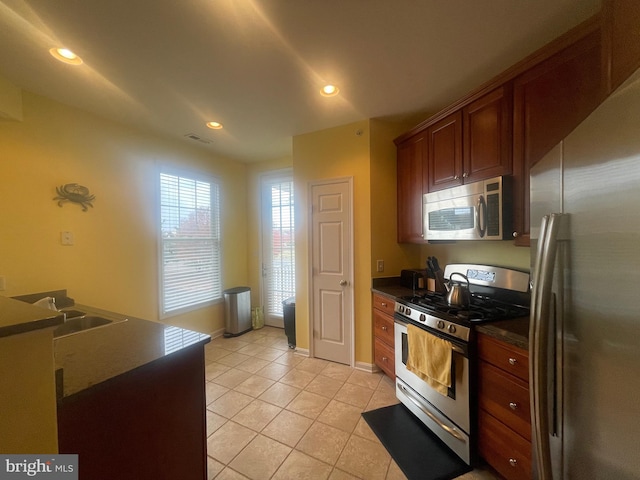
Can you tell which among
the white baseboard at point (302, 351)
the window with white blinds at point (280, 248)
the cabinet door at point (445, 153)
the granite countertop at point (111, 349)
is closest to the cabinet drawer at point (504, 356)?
the cabinet door at point (445, 153)

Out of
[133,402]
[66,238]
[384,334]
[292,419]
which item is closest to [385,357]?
[384,334]

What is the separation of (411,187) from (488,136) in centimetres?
86

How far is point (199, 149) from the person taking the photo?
140 inches

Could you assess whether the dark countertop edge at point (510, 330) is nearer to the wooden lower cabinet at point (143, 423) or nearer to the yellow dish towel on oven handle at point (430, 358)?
the yellow dish towel on oven handle at point (430, 358)

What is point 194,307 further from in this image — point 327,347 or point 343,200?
point 343,200

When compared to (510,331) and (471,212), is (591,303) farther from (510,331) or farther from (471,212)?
(471,212)

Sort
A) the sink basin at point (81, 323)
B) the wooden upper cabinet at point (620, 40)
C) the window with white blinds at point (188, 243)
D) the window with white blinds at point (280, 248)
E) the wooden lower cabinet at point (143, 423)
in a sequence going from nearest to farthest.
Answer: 1. the wooden upper cabinet at point (620, 40)
2. the wooden lower cabinet at point (143, 423)
3. the sink basin at point (81, 323)
4. the window with white blinds at point (188, 243)
5. the window with white blinds at point (280, 248)

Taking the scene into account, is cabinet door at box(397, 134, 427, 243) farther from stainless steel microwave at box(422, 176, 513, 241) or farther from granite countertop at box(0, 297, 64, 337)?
granite countertop at box(0, 297, 64, 337)

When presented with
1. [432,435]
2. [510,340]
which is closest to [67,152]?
[510,340]

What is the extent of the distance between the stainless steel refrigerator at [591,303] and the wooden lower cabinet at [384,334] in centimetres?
159

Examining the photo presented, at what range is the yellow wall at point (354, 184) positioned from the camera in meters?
2.74

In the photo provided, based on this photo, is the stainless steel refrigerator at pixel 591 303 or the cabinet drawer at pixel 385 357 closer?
the stainless steel refrigerator at pixel 591 303

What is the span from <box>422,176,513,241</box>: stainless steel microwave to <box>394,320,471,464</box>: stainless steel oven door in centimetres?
85

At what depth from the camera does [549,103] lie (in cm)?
150
